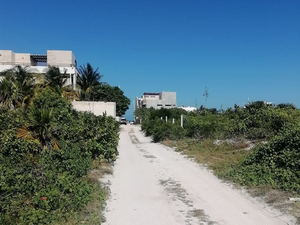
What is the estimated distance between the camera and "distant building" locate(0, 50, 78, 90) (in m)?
40.0

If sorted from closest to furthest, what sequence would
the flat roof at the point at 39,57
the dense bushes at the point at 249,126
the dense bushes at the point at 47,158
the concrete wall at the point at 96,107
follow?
the dense bushes at the point at 47,158 < the dense bushes at the point at 249,126 < the concrete wall at the point at 96,107 < the flat roof at the point at 39,57

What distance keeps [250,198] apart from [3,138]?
790cm

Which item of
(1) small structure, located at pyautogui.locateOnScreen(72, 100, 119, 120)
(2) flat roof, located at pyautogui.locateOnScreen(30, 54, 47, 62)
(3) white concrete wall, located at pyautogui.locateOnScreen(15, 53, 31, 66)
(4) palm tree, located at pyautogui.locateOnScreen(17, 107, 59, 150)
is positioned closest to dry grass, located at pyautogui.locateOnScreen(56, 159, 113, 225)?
(4) palm tree, located at pyautogui.locateOnScreen(17, 107, 59, 150)

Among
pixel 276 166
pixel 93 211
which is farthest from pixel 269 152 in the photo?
pixel 93 211

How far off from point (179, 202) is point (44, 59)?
48.2 metres

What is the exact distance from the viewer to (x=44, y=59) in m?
49.3

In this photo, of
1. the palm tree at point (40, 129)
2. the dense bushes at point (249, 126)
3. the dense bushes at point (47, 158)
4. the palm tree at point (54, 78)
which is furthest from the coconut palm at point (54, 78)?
the palm tree at point (40, 129)

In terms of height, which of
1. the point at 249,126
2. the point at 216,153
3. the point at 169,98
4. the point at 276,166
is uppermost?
the point at 169,98

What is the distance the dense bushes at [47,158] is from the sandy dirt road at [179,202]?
982 mm

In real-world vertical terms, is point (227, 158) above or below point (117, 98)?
below

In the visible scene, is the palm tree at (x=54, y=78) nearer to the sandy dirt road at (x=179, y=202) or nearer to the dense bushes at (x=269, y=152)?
the dense bushes at (x=269, y=152)

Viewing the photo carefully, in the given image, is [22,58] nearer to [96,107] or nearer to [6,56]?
[6,56]

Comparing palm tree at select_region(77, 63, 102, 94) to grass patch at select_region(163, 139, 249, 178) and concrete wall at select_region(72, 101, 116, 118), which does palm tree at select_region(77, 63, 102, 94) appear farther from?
grass patch at select_region(163, 139, 249, 178)

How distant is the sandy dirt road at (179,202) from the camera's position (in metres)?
5.60
